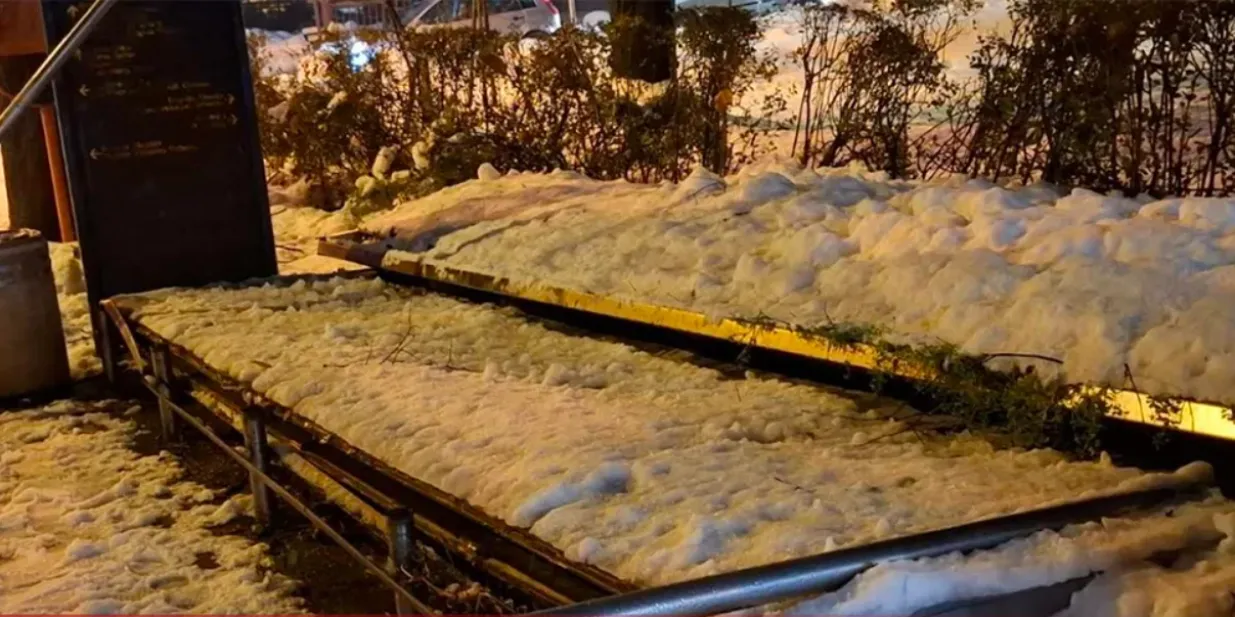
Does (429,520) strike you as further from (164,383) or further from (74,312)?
(74,312)

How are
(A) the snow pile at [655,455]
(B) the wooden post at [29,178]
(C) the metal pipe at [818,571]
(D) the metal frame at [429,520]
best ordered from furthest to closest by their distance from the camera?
(B) the wooden post at [29,178]
(D) the metal frame at [429,520]
(A) the snow pile at [655,455]
(C) the metal pipe at [818,571]

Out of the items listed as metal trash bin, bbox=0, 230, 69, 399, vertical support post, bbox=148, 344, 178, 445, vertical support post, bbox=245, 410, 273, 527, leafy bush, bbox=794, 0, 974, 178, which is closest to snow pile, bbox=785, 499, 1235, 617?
vertical support post, bbox=245, 410, 273, 527

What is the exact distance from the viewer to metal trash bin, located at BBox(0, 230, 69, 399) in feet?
20.7

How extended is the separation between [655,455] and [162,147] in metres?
4.56

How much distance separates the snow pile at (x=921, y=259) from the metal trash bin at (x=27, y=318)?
1953 mm

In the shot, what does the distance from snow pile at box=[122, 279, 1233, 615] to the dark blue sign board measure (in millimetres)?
1657

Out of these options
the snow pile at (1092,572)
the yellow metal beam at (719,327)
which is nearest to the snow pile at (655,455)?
the snow pile at (1092,572)

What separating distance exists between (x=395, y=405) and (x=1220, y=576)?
269 cm

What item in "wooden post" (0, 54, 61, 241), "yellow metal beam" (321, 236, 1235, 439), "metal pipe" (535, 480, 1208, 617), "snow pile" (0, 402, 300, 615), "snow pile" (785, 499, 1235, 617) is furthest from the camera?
"wooden post" (0, 54, 61, 241)

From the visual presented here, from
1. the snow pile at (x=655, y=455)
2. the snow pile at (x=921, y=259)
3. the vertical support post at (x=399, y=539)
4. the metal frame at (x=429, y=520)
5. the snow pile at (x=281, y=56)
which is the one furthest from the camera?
the snow pile at (x=281, y=56)

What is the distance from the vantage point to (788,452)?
361 cm

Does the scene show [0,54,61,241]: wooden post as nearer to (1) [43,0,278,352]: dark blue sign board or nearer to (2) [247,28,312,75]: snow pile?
(1) [43,0,278,352]: dark blue sign board

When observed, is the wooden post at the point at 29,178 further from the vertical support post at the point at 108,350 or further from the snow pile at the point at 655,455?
the snow pile at the point at 655,455

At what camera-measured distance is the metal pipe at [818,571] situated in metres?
2.31
